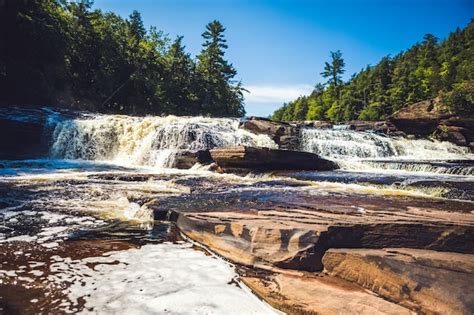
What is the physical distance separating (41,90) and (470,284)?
33.1 meters

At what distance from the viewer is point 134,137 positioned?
19.9 metres

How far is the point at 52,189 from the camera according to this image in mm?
8273

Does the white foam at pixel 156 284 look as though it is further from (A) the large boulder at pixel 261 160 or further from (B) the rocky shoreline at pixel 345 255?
(A) the large boulder at pixel 261 160

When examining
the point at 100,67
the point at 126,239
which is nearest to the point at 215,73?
the point at 100,67

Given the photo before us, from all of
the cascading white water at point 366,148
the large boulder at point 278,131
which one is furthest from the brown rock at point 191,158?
the cascading white water at point 366,148

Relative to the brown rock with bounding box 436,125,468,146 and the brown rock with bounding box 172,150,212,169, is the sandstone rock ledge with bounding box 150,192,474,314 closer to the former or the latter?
the brown rock with bounding box 172,150,212,169

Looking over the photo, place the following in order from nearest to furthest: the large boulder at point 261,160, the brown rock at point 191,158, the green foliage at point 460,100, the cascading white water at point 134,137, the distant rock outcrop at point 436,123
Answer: the large boulder at point 261,160 < the brown rock at point 191,158 < the cascading white water at point 134,137 < the distant rock outcrop at point 436,123 < the green foliage at point 460,100

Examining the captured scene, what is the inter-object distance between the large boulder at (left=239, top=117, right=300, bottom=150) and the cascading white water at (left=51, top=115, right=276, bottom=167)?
0.54m

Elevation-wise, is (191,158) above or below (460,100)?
below

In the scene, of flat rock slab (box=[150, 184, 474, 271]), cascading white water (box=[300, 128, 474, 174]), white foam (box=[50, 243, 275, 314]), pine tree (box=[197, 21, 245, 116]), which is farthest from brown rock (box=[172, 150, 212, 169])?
pine tree (box=[197, 21, 245, 116])

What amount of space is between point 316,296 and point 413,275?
2.77ft

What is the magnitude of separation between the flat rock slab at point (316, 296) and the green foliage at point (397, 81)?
169ft

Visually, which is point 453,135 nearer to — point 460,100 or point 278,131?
point 460,100

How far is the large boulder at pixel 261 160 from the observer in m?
11.7
